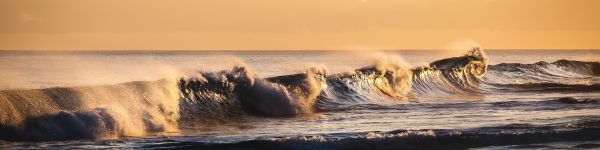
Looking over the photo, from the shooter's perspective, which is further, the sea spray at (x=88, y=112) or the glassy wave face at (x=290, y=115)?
the sea spray at (x=88, y=112)

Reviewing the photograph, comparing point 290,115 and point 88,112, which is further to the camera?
point 290,115

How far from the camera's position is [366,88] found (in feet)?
88.8

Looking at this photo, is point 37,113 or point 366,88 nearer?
point 37,113

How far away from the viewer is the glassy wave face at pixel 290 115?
1545 centimetres

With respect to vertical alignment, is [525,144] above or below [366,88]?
below

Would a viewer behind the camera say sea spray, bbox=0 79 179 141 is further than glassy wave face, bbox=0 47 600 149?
Yes

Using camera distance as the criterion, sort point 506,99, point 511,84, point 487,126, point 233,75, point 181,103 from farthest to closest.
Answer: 1. point 511,84
2. point 506,99
3. point 233,75
4. point 181,103
5. point 487,126

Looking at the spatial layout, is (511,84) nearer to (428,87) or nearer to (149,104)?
(428,87)

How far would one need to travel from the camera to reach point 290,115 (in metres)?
20.6

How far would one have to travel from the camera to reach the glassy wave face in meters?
15.4

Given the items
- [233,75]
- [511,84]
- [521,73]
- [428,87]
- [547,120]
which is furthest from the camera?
[521,73]

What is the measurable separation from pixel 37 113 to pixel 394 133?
19.4 ft

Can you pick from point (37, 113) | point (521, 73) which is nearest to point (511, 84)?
point (521, 73)

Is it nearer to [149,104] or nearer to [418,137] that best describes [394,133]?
[418,137]
